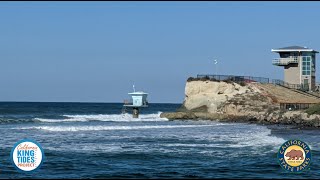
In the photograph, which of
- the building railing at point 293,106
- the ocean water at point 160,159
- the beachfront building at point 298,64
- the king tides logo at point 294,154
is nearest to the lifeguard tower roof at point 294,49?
the beachfront building at point 298,64

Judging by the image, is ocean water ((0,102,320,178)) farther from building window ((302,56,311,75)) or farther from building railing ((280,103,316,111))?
building window ((302,56,311,75))

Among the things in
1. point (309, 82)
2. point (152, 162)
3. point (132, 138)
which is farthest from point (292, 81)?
point (152, 162)

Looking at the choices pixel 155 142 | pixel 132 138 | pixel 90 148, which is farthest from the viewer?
pixel 132 138

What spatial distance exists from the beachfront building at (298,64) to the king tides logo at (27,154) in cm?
6919

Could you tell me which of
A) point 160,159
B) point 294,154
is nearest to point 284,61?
point 160,159

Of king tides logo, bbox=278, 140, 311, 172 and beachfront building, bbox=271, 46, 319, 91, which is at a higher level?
beachfront building, bbox=271, 46, 319, 91

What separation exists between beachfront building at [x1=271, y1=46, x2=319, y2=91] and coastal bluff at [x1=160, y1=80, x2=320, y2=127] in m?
7.24

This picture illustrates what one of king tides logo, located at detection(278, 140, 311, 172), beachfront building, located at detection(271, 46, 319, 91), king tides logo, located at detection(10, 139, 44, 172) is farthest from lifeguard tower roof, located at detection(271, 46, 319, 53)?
king tides logo, located at detection(10, 139, 44, 172)

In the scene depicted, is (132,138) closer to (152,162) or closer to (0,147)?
(0,147)

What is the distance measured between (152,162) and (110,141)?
34.3ft

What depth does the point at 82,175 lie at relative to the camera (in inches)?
763

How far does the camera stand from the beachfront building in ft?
257

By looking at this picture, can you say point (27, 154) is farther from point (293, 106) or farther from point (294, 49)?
point (294, 49)

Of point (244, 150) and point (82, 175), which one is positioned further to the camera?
point (244, 150)
